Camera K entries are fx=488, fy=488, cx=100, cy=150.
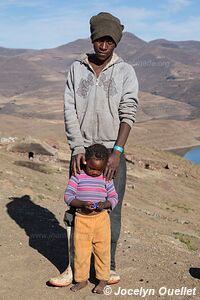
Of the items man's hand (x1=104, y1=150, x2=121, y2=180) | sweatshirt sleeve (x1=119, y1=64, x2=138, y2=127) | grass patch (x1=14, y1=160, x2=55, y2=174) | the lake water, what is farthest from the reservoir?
man's hand (x1=104, y1=150, x2=121, y2=180)

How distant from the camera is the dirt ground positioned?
4.95 meters

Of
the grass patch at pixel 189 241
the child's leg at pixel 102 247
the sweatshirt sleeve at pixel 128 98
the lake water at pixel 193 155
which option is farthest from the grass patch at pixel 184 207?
the lake water at pixel 193 155

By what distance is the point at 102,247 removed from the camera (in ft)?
15.1

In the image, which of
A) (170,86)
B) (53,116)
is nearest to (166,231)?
(53,116)

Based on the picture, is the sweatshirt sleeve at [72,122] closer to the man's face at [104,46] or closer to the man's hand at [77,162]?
the man's hand at [77,162]

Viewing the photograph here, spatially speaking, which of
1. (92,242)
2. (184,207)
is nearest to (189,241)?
(92,242)

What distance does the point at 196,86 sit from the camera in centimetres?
15162

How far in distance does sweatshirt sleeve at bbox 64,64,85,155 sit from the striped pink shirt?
0.89 feet

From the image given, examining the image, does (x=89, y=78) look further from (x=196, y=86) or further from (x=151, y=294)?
(x=196, y=86)

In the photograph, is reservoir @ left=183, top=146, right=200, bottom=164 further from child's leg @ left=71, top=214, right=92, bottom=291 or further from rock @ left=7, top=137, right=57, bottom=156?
child's leg @ left=71, top=214, right=92, bottom=291

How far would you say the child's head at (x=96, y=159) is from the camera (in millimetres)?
4371

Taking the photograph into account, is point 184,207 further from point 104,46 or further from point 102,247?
point 104,46

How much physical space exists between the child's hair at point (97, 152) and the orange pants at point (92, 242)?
56 cm

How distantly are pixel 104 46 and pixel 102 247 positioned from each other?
1877 millimetres
